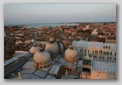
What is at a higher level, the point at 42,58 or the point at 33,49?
the point at 33,49

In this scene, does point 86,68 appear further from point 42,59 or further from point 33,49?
point 33,49

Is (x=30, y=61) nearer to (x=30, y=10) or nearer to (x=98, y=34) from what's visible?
(x=30, y=10)

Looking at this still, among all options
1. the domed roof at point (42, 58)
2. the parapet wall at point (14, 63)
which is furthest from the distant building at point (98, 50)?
the parapet wall at point (14, 63)

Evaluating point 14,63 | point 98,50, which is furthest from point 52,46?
point 98,50

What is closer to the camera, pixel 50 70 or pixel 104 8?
pixel 104 8

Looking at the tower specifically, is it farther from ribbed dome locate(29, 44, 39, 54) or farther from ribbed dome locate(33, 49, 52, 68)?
ribbed dome locate(29, 44, 39, 54)

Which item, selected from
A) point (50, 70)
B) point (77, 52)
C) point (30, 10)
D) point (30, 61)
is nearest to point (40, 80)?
point (50, 70)

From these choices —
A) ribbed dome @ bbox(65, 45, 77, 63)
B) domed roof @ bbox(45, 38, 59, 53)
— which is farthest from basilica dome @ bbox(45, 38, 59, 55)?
ribbed dome @ bbox(65, 45, 77, 63)
